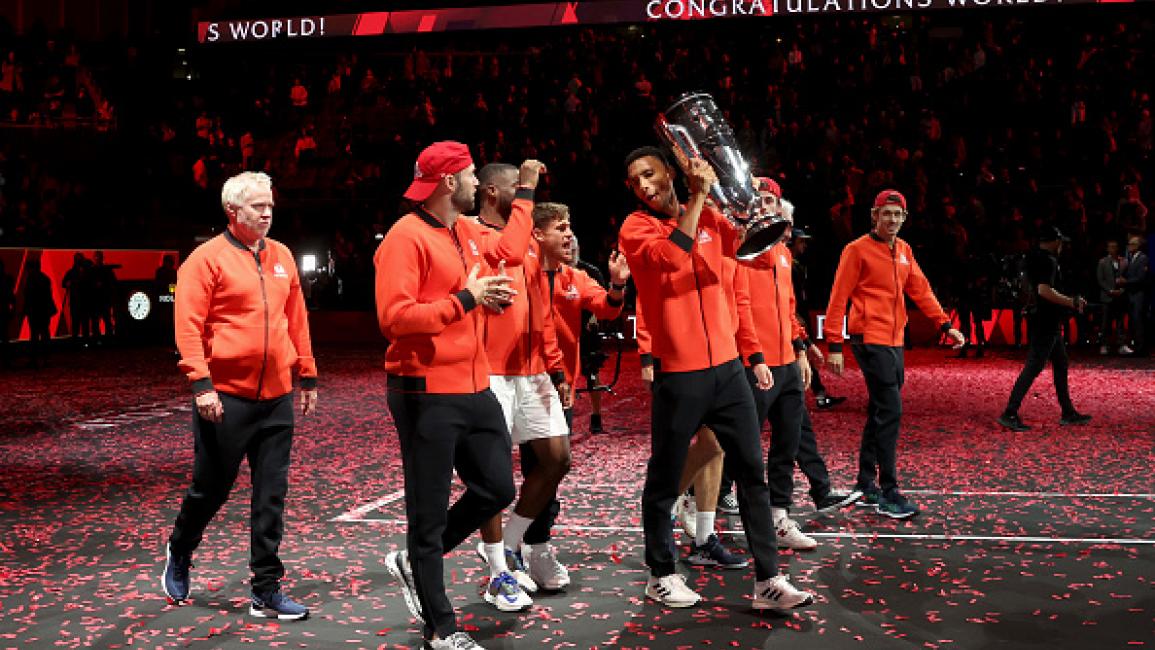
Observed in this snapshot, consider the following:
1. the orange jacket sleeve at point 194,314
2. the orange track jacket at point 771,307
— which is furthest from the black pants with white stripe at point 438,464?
the orange track jacket at point 771,307

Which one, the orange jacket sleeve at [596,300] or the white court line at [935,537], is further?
the white court line at [935,537]

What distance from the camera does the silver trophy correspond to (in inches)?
200

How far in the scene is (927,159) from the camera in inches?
918

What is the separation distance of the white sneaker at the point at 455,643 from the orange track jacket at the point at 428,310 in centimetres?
94

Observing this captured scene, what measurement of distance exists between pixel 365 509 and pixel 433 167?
3670 millimetres

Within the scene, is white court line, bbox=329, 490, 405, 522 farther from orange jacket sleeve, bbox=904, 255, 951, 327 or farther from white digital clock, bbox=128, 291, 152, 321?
white digital clock, bbox=128, 291, 152, 321

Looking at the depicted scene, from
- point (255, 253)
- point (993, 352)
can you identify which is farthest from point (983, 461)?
point (993, 352)

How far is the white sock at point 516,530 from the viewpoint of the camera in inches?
230

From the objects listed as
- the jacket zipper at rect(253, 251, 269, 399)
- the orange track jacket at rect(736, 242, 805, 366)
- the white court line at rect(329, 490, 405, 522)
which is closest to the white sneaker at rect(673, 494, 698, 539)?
the orange track jacket at rect(736, 242, 805, 366)

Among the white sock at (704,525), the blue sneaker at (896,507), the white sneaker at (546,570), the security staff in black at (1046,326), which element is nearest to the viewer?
the white sneaker at (546,570)

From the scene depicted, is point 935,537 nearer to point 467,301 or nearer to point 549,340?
point 549,340

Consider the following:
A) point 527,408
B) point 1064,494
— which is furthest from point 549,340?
point 1064,494

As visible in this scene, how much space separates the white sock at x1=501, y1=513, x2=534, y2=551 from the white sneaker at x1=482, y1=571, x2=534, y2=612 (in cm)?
27

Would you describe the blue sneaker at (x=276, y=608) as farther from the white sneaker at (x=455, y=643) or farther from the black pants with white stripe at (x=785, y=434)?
the black pants with white stripe at (x=785, y=434)
